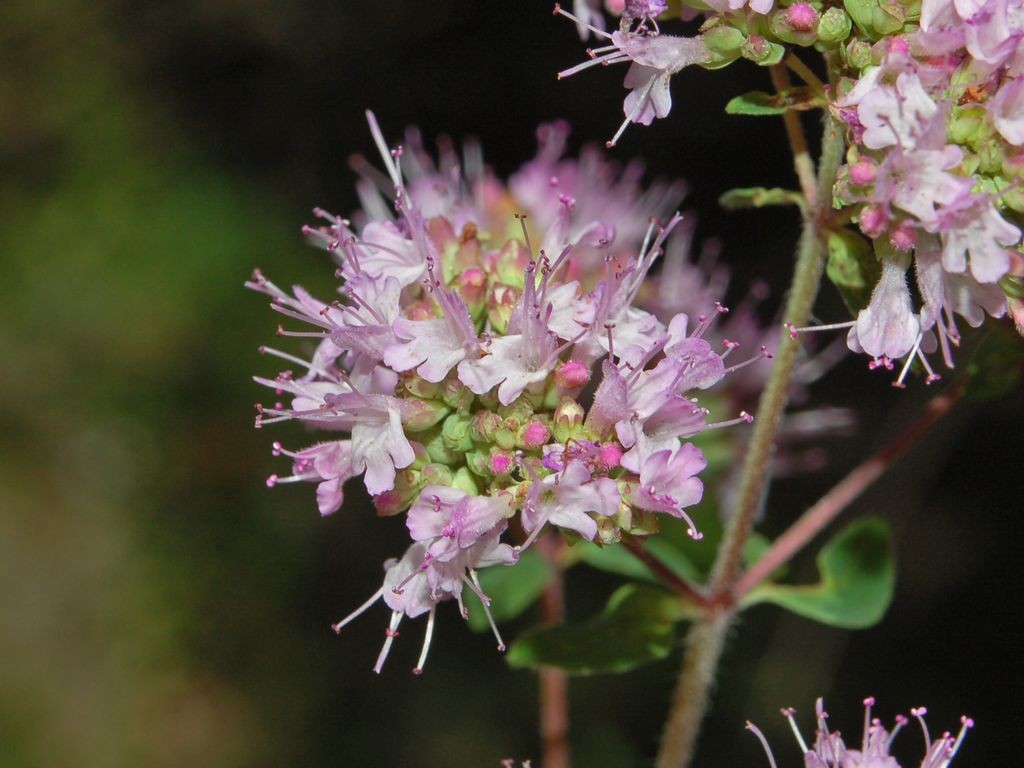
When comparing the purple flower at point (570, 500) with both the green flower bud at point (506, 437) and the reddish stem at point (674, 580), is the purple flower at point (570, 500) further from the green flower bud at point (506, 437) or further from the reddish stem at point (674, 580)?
the reddish stem at point (674, 580)

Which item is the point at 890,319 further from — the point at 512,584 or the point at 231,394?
the point at 231,394

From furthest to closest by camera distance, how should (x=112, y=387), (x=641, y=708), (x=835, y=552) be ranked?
(x=112, y=387), (x=641, y=708), (x=835, y=552)

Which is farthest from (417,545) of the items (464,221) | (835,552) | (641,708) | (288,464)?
(288,464)

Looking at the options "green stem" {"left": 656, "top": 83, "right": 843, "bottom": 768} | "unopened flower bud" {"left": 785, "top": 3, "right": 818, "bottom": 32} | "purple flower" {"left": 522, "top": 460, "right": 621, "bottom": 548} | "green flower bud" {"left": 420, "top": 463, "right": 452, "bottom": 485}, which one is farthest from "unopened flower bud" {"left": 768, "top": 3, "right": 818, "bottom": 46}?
"green flower bud" {"left": 420, "top": 463, "right": 452, "bottom": 485}

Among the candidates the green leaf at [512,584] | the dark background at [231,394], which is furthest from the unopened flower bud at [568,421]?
the dark background at [231,394]

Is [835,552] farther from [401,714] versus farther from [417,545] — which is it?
[401,714]

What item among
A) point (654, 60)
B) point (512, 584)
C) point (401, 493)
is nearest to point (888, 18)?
point (654, 60)

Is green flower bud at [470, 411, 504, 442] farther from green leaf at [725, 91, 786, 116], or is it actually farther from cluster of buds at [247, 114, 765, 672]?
green leaf at [725, 91, 786, 116]
